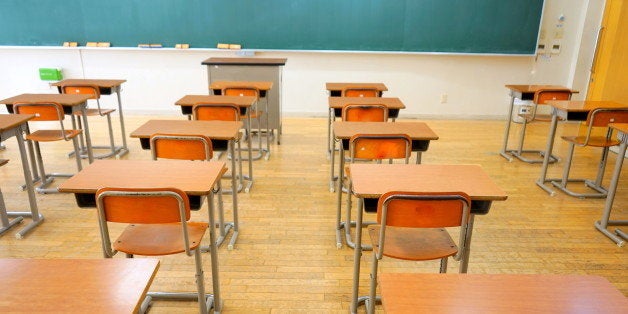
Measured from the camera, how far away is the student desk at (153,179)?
→ 2.03 metres

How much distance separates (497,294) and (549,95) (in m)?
4.10

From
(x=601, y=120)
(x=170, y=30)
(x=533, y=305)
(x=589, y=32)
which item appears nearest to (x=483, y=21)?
(x=589, y=32)

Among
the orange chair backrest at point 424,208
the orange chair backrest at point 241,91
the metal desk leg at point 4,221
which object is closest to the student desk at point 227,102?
the orange chair backrest at point 241,91

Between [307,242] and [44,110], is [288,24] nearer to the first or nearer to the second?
[44,110]

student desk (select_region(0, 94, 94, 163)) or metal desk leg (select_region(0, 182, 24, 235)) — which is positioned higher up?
student desk (select_region(0, 94, 94, 163))

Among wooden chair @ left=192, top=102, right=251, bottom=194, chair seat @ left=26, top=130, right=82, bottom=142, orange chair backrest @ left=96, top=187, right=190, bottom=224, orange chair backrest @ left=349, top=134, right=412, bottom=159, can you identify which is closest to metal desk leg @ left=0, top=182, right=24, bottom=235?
chair seat @ left=26, top=130, right=82, bottom=142

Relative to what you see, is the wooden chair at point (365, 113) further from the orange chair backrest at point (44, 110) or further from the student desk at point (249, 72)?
the orange chair backrest at point (44, 110)

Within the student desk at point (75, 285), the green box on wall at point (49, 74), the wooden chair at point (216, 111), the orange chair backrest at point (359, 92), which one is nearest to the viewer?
the student desk at point (75, 285)

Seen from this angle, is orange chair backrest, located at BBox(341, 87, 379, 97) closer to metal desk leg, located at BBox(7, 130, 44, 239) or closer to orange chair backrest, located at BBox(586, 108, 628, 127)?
orange chair backrest, located at BBox(586, 108, 628, 127)

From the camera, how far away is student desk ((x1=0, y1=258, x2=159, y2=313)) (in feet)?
3.89

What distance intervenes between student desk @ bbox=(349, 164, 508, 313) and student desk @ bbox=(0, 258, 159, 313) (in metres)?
1.04

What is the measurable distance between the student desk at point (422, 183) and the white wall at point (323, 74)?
4.70 metres

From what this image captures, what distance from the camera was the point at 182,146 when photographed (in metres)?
2.71

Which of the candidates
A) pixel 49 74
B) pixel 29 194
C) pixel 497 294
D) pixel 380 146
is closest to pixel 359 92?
pixel 380 146
